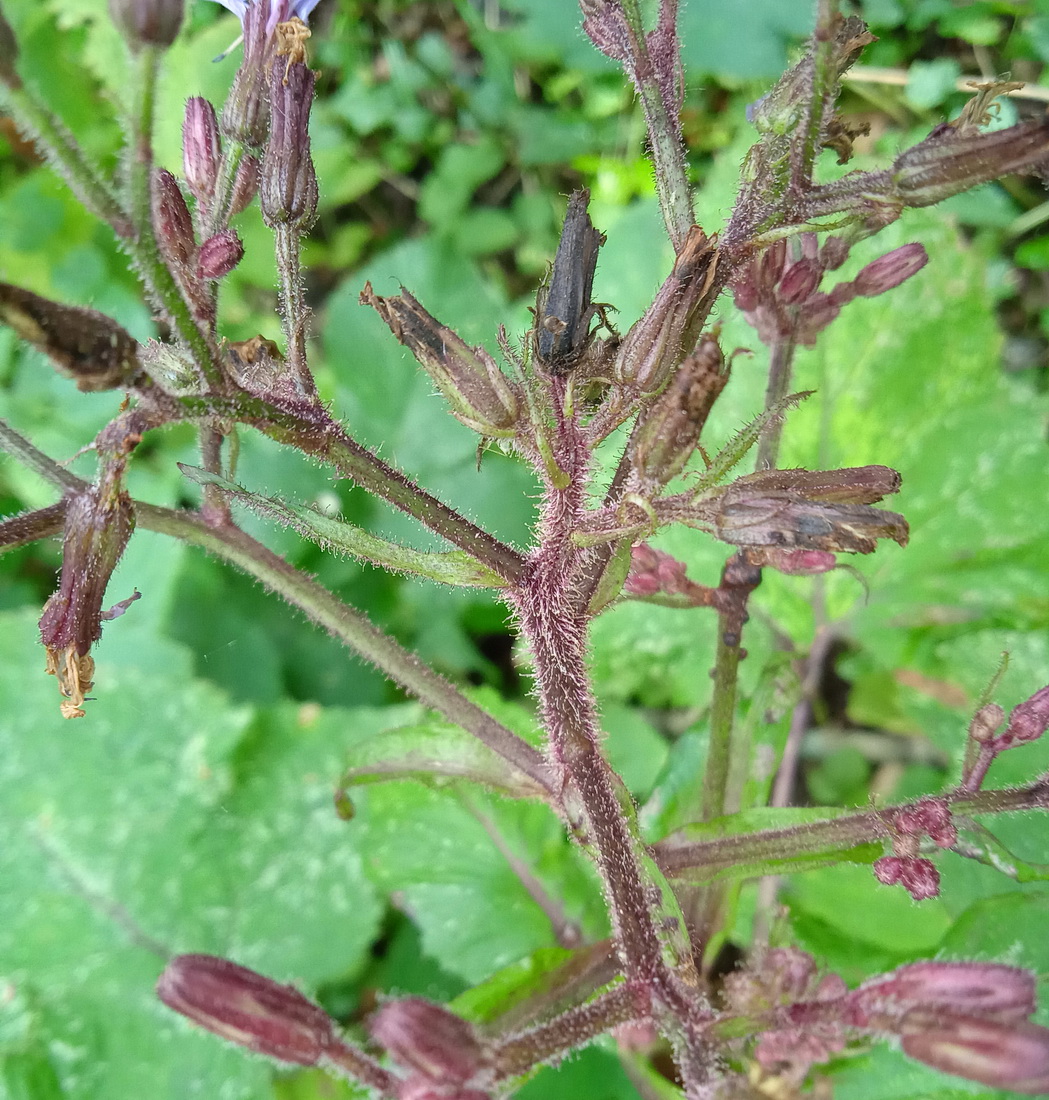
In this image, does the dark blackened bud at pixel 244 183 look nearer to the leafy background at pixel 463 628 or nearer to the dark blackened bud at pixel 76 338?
the dark blackened bud at pixel 76 338

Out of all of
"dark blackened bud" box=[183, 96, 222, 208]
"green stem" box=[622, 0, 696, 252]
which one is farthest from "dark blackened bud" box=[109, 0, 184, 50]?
"green stem" box=[622, 0, 696, 252]

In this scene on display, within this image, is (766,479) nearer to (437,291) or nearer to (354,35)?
(437,291)

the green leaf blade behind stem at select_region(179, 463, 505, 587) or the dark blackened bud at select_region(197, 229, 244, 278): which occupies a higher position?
the dark blackened bud at select_region(197, 229, 244, 278)

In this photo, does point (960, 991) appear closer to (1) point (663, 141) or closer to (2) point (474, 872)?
(1) point (663, 141)

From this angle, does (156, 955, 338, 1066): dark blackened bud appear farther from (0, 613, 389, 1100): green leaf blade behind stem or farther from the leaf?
(0, 613, 389, 1100): green leaf blade behind stem

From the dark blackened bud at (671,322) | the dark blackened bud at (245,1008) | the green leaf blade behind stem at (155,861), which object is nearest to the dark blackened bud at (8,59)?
the dark blackened bud at (671,322)

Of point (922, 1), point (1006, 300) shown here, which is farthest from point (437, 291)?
point (1006, 300)

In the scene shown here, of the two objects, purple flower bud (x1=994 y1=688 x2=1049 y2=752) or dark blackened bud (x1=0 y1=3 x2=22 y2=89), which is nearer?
dark blackened bud (x1=0 y1=3 x2=22 y2=89)
